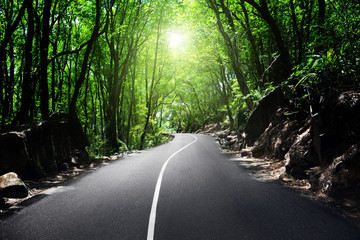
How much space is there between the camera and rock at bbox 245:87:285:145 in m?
12.7

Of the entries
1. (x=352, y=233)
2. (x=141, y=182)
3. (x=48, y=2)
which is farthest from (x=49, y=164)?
(x=352, y=233)

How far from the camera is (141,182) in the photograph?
809 cm

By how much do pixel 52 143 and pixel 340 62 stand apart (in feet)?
35.6

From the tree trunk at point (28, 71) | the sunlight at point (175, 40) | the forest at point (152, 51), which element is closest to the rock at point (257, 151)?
the forest at point (152, 51)

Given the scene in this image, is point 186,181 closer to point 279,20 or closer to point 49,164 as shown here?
point 49,164

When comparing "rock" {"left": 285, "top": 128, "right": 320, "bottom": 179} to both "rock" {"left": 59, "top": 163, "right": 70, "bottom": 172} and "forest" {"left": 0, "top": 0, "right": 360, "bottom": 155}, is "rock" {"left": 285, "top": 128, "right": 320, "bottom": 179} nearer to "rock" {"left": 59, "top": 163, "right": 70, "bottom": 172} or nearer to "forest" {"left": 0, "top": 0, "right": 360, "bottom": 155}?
"forest" {"left": 0, "top": 0, "right": 360, "bottom": 155}

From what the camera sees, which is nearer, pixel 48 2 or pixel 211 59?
pixel 48 2

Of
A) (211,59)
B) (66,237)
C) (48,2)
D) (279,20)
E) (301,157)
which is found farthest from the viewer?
(211,59)

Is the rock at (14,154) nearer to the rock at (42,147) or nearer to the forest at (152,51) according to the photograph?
the rock at (42,147)

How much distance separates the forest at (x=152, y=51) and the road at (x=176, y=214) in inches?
159

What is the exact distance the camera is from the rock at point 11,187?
257 inches

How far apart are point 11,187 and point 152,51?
77.5 ft

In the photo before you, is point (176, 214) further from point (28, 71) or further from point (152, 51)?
point (152, 51)

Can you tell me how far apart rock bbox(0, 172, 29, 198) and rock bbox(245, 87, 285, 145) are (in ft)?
36.6
